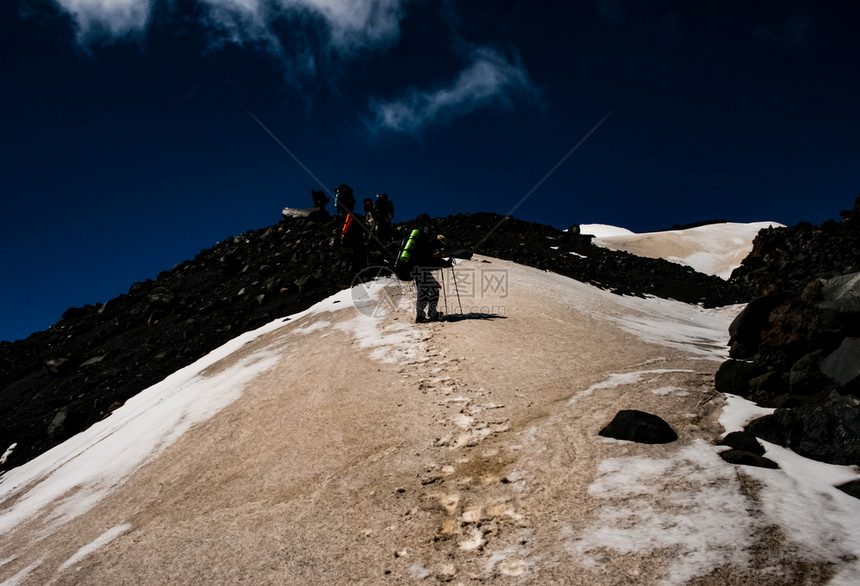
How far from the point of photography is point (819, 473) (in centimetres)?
518

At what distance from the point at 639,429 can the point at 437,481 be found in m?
3.01

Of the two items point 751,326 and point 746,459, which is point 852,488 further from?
point 751,326

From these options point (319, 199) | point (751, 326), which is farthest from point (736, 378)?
point (319, 199)

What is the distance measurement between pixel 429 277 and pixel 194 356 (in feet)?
35.8

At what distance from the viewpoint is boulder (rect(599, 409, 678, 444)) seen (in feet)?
21.1

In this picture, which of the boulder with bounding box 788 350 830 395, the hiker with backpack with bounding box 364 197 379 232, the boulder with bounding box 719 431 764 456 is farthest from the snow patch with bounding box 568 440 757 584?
the hiker with backpack with bounding box 364 197 379 232

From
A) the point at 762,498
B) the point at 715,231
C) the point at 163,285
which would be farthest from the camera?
Answer: the point at 715,231

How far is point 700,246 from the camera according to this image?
52625 mm

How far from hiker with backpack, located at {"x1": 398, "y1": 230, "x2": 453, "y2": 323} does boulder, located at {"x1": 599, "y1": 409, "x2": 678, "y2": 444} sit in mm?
8073

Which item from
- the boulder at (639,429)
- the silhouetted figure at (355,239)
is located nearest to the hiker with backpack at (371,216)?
the silhouetted figure at (355,239)

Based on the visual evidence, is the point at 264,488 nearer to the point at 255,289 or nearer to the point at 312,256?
the point at 255,289

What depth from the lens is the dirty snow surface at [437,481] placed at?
4.50 m

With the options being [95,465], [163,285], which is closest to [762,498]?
[95,465]

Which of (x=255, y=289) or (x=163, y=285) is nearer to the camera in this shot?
(x=255, y=289)
